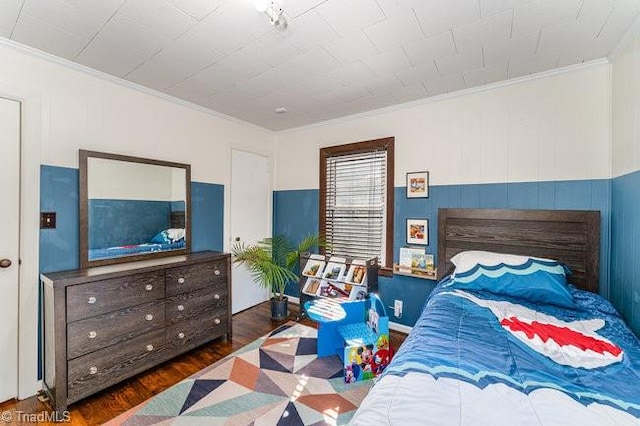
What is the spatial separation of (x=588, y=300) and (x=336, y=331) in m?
1.86

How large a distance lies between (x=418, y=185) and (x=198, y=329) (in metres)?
2.56

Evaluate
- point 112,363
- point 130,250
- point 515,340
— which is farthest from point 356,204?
point 112,363

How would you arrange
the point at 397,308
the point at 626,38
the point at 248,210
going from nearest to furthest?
1. the point at 626,38
2. the point at 397,308
3. the point at 248,210

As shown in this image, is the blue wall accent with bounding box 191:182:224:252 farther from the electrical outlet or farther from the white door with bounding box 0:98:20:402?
the electrical outlet

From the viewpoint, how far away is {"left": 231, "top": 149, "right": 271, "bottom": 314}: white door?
143 inches

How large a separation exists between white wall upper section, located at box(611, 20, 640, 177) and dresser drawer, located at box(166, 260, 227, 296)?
325 cm

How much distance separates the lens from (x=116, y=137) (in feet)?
8.31

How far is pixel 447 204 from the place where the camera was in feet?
9.27

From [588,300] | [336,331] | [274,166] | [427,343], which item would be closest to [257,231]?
[274,166]

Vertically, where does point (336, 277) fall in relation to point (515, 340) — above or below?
below

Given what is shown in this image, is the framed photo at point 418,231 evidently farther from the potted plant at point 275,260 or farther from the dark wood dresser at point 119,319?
the dark wood dresser at point 119,319

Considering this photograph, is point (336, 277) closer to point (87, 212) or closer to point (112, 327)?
point (112, 327)

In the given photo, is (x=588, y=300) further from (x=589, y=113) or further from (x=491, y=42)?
(x=491, y=42)

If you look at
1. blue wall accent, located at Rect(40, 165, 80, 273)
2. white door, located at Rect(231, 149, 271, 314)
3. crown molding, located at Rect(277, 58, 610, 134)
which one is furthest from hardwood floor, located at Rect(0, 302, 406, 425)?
crown molding, located at Rect(277, 58, 610, 134)
